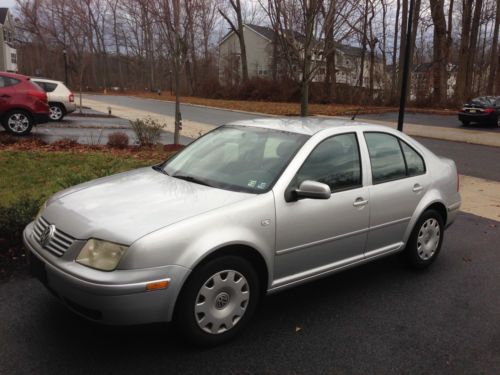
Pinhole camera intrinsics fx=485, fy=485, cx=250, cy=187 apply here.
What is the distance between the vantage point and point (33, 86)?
13.1 m

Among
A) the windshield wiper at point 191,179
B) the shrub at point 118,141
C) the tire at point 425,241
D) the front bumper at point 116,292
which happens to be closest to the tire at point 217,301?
the front bumper at point 116,292

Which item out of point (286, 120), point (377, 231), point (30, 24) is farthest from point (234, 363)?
point (30, 24)

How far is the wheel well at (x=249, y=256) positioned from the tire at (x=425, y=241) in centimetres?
184

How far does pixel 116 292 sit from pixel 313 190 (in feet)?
4.91

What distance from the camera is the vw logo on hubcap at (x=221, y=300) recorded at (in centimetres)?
320

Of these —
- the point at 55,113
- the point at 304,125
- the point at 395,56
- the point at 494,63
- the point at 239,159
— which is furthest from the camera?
the point at 395,56

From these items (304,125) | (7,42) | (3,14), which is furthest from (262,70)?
(304,125)

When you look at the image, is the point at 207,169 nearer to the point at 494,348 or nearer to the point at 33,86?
the point at 494,348

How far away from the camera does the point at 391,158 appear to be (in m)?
4.50

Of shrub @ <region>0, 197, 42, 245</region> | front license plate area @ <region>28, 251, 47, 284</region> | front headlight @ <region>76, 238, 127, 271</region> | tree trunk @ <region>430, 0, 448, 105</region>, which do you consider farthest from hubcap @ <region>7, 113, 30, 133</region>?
tree trunk @ <region>430, 0, 448, 105</region>

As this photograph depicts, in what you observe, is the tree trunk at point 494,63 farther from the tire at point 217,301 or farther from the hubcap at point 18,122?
the tire at point 217,301

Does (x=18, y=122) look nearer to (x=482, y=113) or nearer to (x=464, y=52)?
(x=482, y=113)

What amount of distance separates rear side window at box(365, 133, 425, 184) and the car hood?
4.67 feet

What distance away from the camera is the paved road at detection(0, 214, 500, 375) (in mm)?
3039
